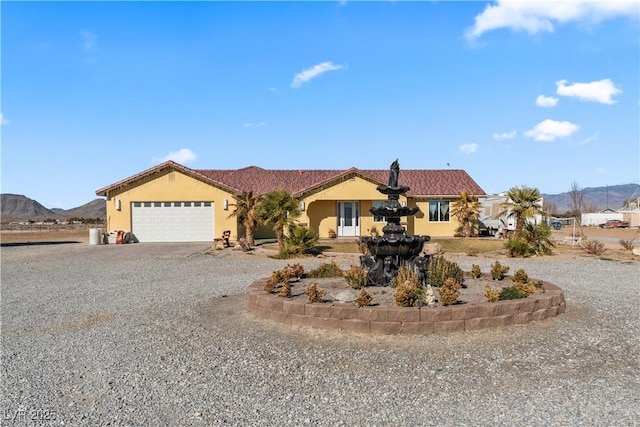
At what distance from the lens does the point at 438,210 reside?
30.6 metres

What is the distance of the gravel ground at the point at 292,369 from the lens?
14.8 ft

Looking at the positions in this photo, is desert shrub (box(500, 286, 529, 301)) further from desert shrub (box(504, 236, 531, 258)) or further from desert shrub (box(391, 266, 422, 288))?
desert shrub (box(504, 236, 531, 258))

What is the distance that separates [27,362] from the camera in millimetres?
6109

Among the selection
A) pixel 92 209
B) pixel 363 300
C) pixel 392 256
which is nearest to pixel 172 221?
pixel 392 256

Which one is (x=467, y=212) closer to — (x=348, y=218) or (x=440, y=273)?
(x=348, y=218)

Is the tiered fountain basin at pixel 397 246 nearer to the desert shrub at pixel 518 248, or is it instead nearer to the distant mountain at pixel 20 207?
the desert shrub at pixel 518 248

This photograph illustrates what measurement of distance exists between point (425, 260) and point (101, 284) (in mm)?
8677

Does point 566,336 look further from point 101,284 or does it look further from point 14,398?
point 101,284

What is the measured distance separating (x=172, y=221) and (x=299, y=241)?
34.5 feet

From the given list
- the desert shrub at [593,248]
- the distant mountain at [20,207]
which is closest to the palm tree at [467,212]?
the desert shrub at [593,248]

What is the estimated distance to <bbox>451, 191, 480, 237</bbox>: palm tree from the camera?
29547mm

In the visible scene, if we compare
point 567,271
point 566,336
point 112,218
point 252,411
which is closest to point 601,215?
point 567,271

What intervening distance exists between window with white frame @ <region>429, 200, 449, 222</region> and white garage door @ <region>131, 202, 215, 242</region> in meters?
13.8

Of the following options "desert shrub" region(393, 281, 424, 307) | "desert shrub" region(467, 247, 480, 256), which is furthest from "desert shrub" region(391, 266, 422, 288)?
"desert shrub" region(467, 247, 480, 256)
